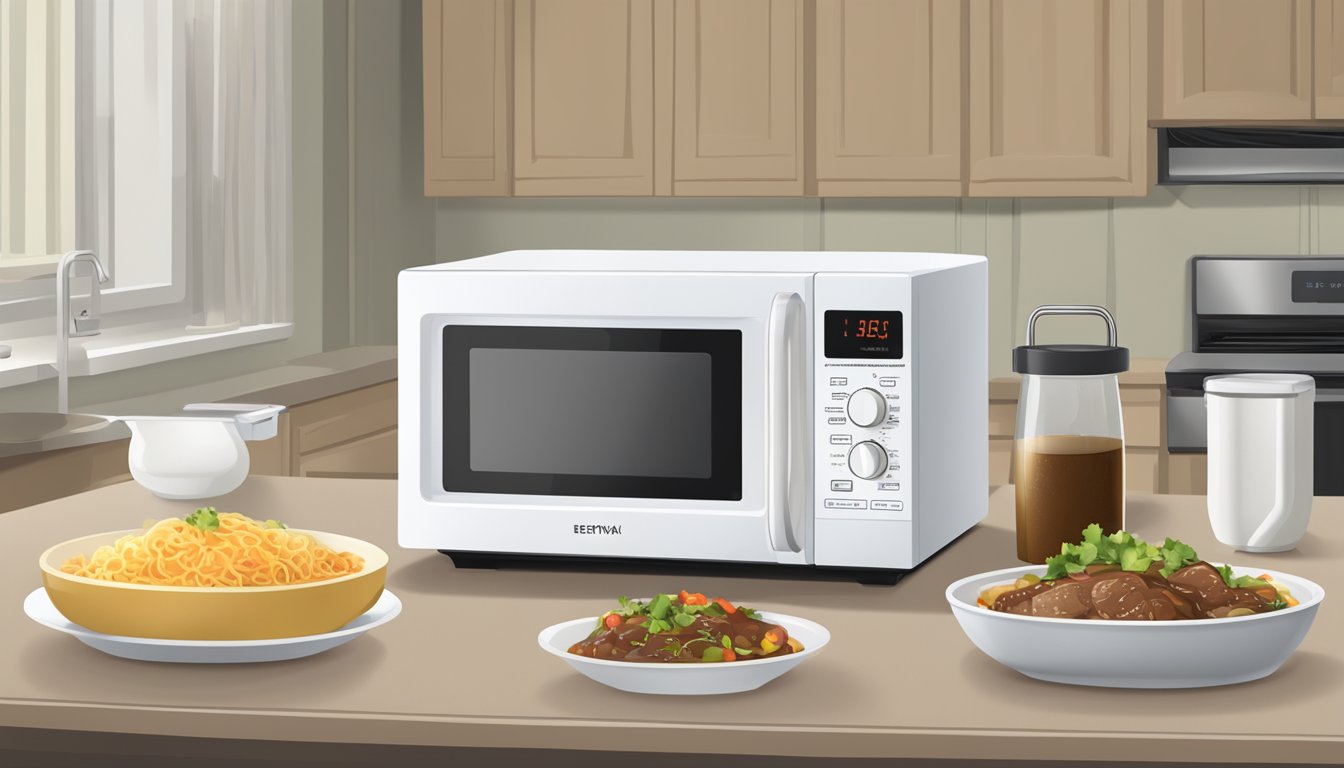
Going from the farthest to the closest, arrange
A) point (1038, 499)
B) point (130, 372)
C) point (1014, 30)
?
point (1014, 30) → point (130, 372) → point (1038, 499)

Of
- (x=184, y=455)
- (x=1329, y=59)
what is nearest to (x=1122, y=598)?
(x=184, y=455)

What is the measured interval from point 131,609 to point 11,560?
409 millimetres

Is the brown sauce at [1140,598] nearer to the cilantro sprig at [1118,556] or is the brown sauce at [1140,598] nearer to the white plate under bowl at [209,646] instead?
the cilantro sprig at [1118,556]

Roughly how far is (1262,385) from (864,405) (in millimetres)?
354

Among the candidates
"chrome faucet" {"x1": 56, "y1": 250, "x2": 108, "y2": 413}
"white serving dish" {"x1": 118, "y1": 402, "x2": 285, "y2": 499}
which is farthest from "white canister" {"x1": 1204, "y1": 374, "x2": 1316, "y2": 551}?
"chrome faucet" {"x1": 56, "y1": 250, "x2": 108, "y2": 413}

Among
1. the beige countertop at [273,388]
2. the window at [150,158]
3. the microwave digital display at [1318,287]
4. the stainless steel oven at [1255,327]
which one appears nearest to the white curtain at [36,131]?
the window at [150,158]

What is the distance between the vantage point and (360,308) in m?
3.92

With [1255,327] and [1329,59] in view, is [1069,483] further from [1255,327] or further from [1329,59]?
[1255,327]

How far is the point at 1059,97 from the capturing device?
3.70 metres

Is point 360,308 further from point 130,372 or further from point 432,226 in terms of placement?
point 130,372

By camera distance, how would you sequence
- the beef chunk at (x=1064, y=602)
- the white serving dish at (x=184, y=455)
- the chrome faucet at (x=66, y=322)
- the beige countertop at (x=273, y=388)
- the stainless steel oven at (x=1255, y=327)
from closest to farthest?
the beef chunk at (x=1064, y=602), the white serving dish at (x=184, y=455), the beige countertop at (x=273, y=388), the chrome faucet at (x=66, y=322), the stainless steel oven at (x=1255, y=327)

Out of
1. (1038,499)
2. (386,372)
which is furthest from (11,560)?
(386,372)

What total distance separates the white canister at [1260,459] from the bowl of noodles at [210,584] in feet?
2.40

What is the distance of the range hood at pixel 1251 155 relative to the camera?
382cm
